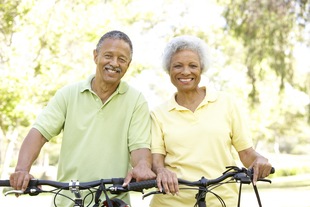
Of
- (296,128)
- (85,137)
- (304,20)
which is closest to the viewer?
(85,137)

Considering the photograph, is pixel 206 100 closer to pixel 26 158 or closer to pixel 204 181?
pixel 204 181

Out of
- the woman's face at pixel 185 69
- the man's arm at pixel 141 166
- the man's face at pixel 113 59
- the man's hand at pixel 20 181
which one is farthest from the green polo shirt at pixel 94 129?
the man's hand at pixel 20 181

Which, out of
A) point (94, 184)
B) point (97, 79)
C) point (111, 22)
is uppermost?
point (111, 22)

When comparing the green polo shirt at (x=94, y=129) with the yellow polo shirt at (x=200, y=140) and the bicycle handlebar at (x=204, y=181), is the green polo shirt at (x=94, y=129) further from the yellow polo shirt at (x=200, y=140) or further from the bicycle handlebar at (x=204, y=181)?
the bicycle handlebar at (x=204, y=181)

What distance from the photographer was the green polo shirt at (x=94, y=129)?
379cm

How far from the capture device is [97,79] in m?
3.96

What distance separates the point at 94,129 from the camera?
3809mm

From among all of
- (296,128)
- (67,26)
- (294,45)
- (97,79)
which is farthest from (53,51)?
(296,128)

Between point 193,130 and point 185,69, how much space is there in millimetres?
391

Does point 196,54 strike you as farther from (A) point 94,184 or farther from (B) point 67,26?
(B) point 67,26

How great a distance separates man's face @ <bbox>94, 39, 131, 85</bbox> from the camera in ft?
12.5

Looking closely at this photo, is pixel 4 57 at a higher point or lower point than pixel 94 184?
higher

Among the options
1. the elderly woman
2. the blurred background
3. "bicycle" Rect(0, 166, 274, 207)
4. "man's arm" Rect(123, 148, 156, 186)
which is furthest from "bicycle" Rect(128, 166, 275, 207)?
the blurred background

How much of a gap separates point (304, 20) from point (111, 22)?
603 centimetres
